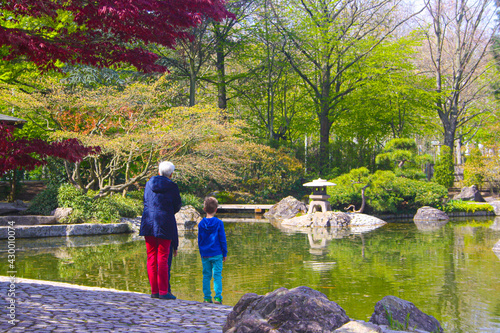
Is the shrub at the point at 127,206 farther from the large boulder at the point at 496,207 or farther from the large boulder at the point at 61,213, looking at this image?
the large boulder at the point at 496,207

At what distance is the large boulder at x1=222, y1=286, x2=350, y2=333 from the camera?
3289 mm

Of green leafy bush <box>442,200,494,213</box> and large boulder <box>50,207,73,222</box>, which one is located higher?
large boulder <box>50,207,73,222</box>

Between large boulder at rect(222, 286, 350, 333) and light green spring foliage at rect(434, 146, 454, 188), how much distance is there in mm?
23631

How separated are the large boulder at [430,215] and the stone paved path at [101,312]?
14.4m

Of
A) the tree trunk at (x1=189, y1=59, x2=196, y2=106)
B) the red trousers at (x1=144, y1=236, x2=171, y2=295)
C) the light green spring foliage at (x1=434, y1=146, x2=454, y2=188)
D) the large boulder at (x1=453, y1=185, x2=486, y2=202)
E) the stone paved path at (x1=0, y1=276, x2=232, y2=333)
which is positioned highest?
the tree trunk at (x1=189, y1=59, x2=196, y2=106)

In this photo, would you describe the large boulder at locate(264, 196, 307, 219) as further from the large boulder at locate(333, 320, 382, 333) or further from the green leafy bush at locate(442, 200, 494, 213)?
the large boulder at locate(333, 320, 382, 333)

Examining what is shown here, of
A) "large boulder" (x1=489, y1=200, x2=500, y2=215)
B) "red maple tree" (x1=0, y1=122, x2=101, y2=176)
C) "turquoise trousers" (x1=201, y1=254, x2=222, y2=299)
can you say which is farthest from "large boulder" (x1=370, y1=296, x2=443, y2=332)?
"large boulder" (x1=489, y1=200, x2=500, y2=215)

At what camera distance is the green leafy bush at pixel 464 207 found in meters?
18.8

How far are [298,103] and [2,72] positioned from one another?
16751 millimetres

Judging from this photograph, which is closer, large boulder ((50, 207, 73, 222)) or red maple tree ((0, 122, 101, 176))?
red maple tree ((0, 122, 101, 176))

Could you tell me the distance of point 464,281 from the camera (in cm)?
695

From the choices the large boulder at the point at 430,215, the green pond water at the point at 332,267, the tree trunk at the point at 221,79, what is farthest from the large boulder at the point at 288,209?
the tree trunk at the point at 221,79

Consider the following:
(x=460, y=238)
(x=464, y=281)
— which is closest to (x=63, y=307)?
(x=464, y=281)

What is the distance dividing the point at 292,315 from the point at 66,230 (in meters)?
10.2
